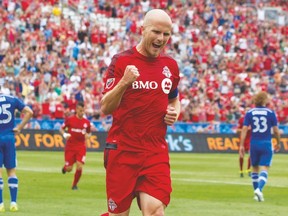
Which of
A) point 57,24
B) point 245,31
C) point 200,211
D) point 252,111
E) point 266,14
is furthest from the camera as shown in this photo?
point 266,14

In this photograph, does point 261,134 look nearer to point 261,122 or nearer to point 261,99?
point 261,122

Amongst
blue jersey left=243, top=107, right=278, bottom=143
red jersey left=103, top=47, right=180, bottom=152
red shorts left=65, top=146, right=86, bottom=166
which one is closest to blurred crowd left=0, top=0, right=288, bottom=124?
red shorts left=65, top=146, right=86, bottom=166

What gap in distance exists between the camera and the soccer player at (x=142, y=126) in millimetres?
9938

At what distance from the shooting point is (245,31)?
2234 inches

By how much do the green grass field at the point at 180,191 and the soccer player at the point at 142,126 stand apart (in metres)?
7.25

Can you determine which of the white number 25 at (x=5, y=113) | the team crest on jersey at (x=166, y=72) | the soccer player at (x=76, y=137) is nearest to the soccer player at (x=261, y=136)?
the soccer player at (x=76, y=137)

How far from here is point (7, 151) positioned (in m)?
17.8

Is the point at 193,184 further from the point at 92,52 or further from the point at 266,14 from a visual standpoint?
the point at 266,14

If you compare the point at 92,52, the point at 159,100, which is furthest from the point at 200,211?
the point at 92,52

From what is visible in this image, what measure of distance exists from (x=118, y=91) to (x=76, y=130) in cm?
1482

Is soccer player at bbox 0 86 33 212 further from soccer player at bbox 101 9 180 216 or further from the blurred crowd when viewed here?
the blurred crowd

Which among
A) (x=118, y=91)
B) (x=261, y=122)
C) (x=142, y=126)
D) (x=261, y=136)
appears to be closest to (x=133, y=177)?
(x=142, y=126)

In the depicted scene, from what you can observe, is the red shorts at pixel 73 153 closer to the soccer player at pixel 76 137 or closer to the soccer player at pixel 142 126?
the soccer player at pixel 76 137

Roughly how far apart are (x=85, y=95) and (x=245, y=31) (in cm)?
1594
